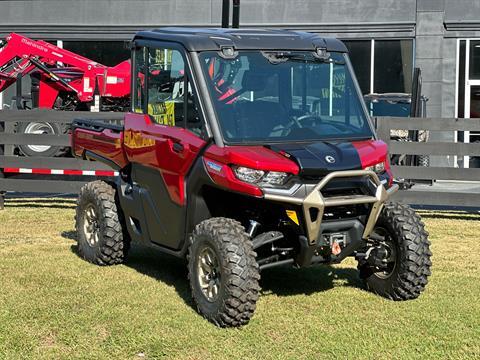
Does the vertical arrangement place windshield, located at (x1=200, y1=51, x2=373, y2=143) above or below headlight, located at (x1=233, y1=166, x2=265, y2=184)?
above

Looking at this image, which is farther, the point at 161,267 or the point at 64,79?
the point at 64,79

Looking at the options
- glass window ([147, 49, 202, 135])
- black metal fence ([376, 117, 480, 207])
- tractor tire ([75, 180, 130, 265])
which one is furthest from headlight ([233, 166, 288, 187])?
black metal fence ([376, 117, 480, 207])

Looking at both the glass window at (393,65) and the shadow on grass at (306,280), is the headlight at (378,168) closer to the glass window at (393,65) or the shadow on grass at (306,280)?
the shadow on grass at (306,280)

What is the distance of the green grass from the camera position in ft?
17.1

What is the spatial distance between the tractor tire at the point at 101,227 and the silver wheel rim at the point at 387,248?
2.50 metres

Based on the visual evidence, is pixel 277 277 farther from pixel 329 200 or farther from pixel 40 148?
pixel 40 148

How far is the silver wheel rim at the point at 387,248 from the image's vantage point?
249 inches

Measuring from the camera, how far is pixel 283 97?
247 inches

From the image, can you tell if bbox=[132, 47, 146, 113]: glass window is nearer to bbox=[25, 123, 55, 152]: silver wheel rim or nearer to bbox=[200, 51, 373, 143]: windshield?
bbox=[200, 51, 373, 143]: windshield

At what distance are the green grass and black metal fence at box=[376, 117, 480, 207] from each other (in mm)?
2563

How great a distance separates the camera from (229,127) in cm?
594

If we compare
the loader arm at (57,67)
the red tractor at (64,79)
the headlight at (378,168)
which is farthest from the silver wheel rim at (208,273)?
the loader arm at (57,67)

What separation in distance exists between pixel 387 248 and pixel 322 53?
1.68 m

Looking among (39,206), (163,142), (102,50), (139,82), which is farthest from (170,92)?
(102,50)
